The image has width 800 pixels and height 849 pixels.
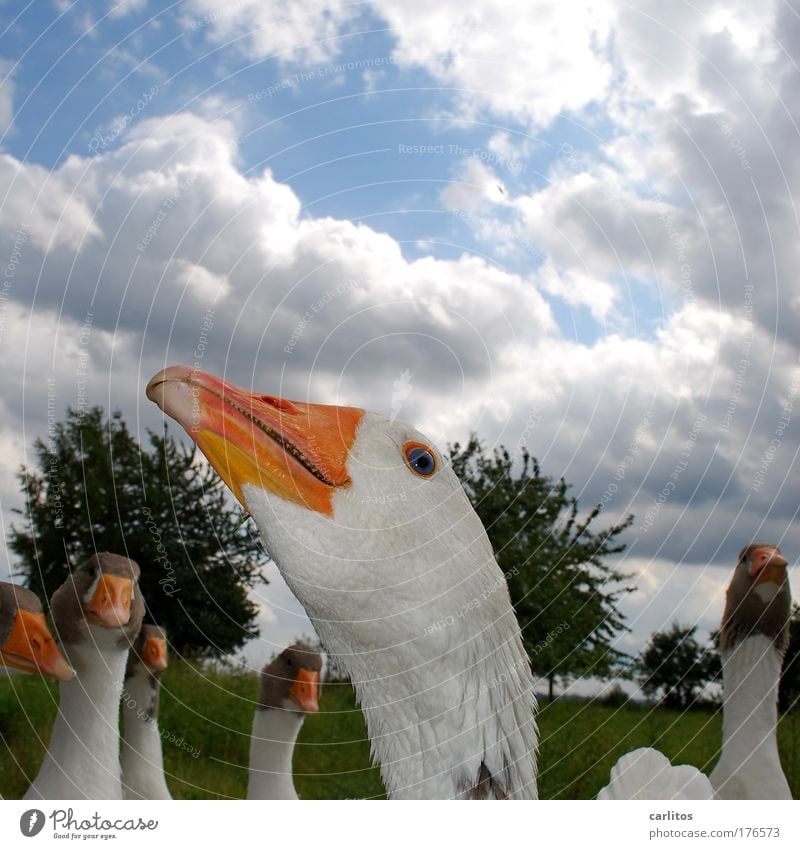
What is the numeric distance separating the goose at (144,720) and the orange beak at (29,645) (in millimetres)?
667

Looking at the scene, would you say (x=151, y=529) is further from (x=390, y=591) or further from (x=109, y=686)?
(x=390, y=591)

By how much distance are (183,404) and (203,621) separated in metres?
2.18

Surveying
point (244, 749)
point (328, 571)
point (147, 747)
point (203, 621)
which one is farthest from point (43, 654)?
point (244, 749)

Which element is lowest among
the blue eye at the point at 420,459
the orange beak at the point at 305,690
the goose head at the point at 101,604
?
the orange beak at the point at 305,690

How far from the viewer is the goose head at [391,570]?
55.1 inches

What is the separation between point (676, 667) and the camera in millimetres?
3131

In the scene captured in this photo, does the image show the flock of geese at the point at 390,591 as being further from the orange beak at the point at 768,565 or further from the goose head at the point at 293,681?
the goose head at the point at 293,681

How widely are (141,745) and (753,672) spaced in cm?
235

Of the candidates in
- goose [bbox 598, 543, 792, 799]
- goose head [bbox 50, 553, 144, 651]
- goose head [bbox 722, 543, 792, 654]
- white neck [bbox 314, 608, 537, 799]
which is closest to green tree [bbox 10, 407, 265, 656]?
goose head [bbox 50, 553, 144, 651]

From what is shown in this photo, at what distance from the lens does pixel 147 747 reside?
9.34ft

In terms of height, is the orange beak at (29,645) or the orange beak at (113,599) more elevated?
the orange beak at (113,599)

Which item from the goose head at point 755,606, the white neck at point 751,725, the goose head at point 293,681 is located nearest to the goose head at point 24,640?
the goose head at point 293,681

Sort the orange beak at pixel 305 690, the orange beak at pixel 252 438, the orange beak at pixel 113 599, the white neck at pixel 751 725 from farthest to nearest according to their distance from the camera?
the orange beak at pixel 305 690 → the white neck at pixel 751 725 → the orange beak at pixel 113 599 → the orange beak at pixel 252 438
